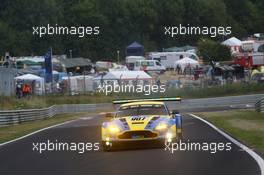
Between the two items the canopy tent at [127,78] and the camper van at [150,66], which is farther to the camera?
the camper van at [150,66]

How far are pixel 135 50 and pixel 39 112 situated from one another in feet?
142

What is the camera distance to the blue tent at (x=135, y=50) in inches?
3113

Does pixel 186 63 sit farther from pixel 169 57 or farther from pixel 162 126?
pixel 162 126

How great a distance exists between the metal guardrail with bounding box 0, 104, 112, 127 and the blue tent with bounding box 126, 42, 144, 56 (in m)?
29.5

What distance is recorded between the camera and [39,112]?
Result: 37.6 m

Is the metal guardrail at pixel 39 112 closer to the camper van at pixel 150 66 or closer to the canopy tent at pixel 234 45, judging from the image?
the camper van at pixel 150 66

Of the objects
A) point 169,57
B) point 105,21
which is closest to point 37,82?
point 169,57

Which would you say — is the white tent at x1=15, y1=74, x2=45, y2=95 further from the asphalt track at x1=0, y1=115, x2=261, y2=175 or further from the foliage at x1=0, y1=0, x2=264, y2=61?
the asphalt track at x1=0, y1=115, x2=261, y2=175

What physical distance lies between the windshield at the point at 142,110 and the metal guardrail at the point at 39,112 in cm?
1319

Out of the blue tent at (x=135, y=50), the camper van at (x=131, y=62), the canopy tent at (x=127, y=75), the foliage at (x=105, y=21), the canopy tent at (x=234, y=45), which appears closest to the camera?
the canopy tent at (x=127, y=75)

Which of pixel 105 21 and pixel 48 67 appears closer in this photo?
pixel 48 67

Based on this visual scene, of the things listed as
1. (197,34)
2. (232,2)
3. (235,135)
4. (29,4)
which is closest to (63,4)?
(29,4)

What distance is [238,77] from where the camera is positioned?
5856 centimetres


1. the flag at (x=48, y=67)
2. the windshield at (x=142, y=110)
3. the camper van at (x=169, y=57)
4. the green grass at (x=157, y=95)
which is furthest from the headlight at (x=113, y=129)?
the camper van at (x=169, y=57)
